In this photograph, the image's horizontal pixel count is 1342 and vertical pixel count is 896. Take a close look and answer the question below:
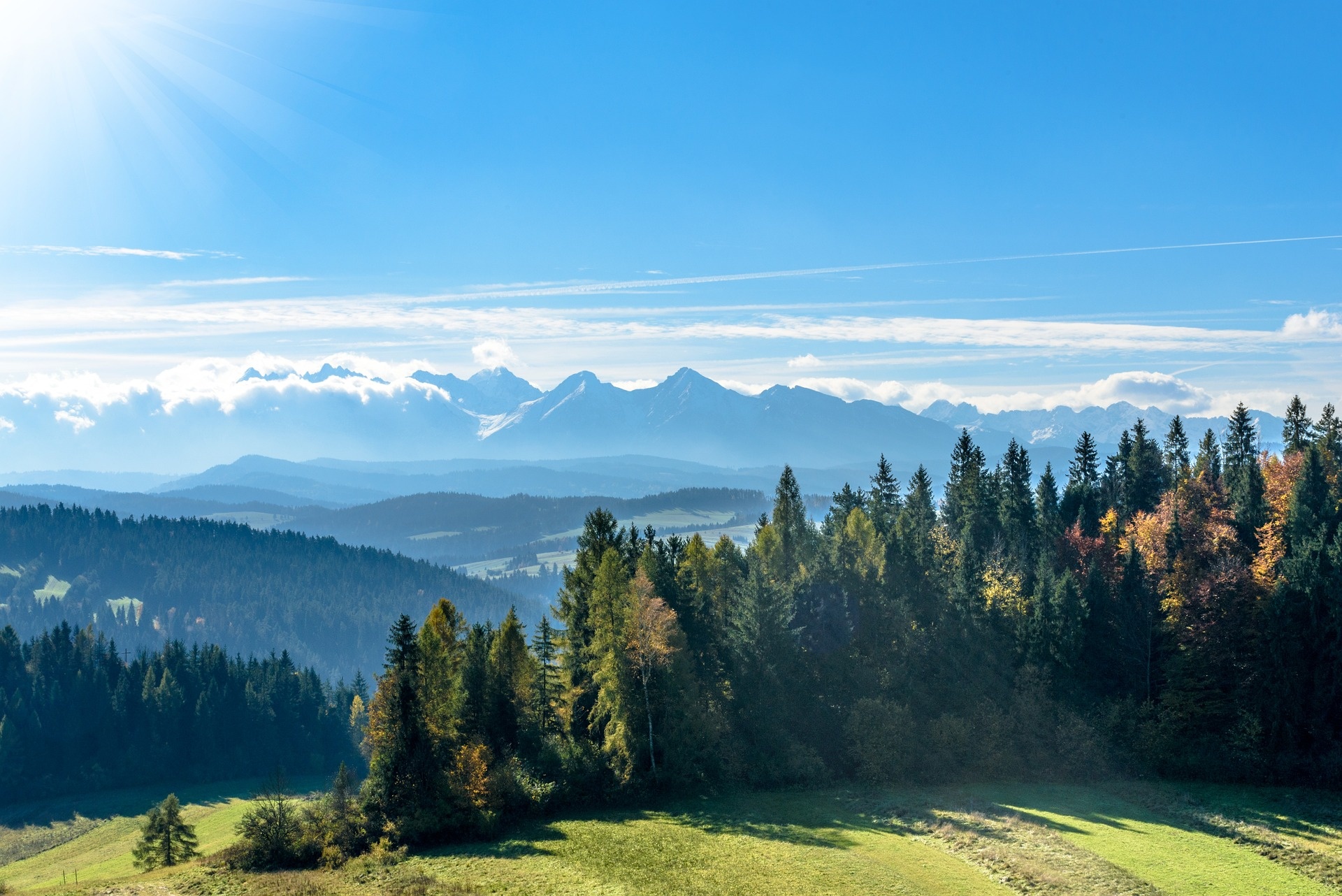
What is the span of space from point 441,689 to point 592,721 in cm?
1364

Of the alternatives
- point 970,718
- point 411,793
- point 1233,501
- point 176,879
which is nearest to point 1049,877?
point 970,718

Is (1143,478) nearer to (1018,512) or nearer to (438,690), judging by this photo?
(1018,512)

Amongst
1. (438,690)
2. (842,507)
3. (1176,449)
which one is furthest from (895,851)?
(1176,449)

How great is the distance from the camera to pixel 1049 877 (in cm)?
4222

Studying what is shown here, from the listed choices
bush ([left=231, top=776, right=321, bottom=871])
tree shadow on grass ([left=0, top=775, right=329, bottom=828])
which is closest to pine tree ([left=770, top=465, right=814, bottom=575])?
bush ([left=231, top=776, right=321, bottom=871])

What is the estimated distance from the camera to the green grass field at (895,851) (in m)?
42.2

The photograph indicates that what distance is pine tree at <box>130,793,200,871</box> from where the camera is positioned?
217ft

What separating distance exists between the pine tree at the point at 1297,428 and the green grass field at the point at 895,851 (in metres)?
59.2

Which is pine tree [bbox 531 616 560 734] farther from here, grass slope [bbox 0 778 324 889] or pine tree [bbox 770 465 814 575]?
grass slope [bbox 0 778 324 889]

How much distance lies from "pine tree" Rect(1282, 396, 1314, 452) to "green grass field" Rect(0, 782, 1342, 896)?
59242 mm

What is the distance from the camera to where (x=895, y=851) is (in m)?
47.5

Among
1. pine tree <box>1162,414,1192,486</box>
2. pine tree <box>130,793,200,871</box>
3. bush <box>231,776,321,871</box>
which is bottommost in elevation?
pine tree <box>130,793,200,871</box>

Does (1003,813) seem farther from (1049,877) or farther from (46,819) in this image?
(46,819)

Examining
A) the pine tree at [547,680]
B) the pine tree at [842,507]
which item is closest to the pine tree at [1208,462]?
the pine tree at [842,507]
